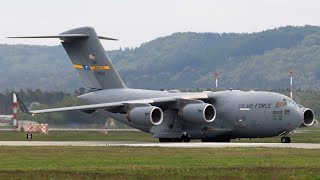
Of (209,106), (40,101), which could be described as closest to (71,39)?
(209,106)

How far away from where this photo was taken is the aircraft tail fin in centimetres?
5394

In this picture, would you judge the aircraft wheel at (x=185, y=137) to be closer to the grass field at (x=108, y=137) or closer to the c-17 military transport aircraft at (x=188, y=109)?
the c-17 military transport aircraft at (x=188, y=109)

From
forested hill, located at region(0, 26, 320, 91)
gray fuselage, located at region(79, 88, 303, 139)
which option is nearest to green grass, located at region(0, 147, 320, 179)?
gray fuselage, located at region(79, 88, 303, 139)

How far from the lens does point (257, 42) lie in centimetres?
19012

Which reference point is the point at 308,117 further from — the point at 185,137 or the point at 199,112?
the point at 185,137

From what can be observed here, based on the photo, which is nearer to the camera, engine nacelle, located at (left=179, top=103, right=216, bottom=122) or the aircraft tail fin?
engine nacelle, located at (left=179, top=103, right=216, bottom=122)

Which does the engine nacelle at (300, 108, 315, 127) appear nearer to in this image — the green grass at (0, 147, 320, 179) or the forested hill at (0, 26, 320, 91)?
the green grass at (0, 147, 320, 179)

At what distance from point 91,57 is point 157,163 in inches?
972

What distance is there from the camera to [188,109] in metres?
49.5

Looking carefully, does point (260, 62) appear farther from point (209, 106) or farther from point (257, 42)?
point (209, 106)

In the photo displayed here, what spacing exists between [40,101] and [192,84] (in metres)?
101

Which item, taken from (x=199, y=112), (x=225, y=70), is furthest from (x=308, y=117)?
(x=225, y=70)

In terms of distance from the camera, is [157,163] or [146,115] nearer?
[157,163]

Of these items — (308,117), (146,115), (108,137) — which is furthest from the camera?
(108,137)
